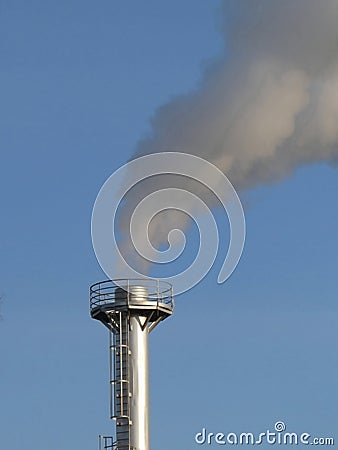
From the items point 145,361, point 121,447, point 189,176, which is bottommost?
point 121,447

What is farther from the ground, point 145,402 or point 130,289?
point 130,289

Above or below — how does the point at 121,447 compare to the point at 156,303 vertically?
below

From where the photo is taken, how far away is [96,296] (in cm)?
5541

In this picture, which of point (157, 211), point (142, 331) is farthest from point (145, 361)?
point (157, 211)

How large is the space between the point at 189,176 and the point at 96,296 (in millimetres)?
7930

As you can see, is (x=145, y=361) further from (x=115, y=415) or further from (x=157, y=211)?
(x=157, y=211)

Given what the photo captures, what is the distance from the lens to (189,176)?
172ft

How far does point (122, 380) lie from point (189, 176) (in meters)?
10.3

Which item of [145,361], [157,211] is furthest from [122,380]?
[157,211]

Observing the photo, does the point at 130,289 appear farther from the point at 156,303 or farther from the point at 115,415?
the point at 115,415

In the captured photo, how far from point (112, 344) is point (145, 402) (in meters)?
3.28

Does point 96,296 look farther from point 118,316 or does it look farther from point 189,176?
point 189,176

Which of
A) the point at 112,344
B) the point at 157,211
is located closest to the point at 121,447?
the point at 112,344

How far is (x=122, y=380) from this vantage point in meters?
54.1
